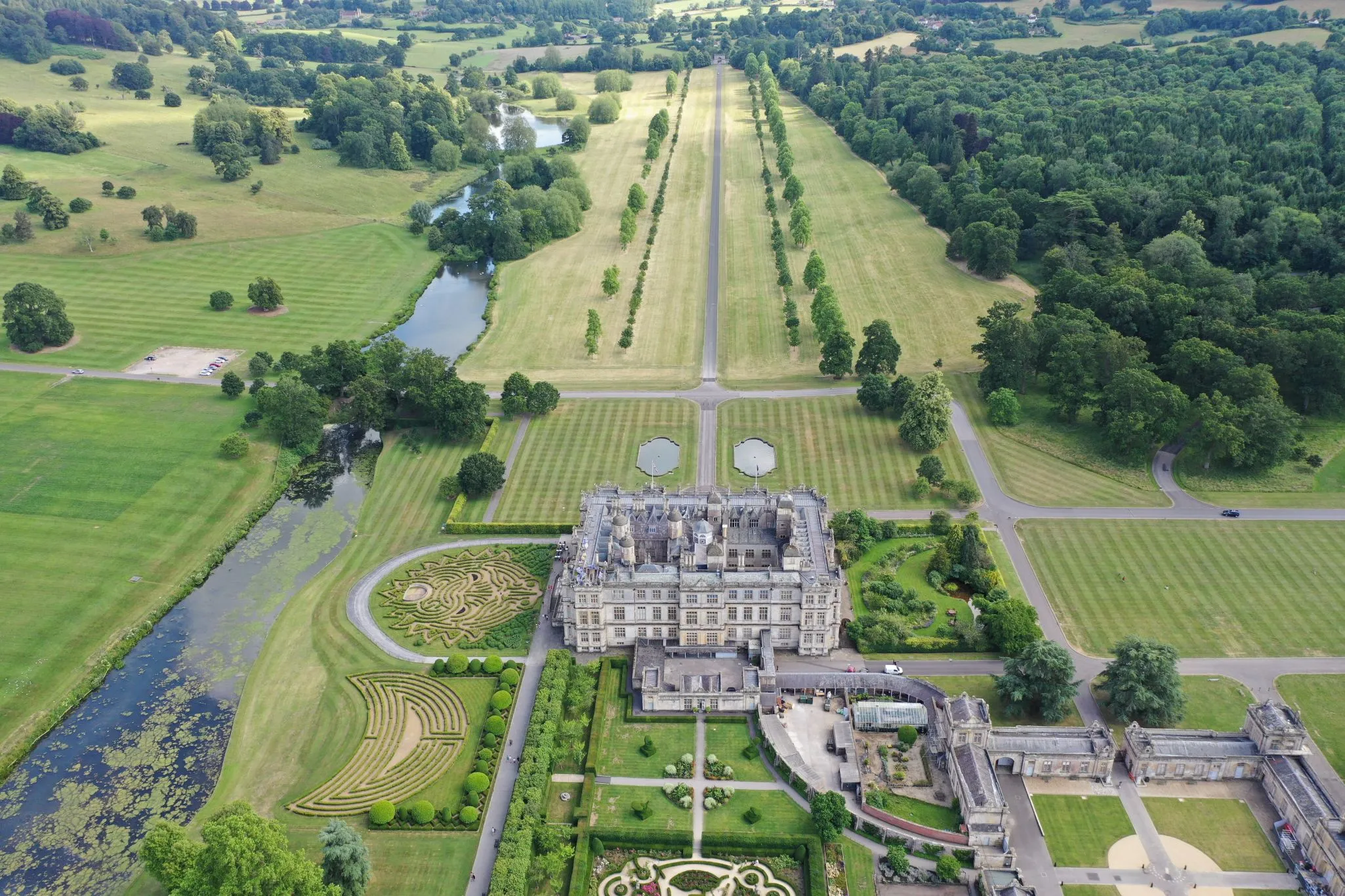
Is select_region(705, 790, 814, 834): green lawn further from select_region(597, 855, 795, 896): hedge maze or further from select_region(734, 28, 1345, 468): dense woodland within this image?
select_region(734, 28, 1345, 468): dense woodland

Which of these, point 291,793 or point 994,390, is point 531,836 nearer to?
point 291,793

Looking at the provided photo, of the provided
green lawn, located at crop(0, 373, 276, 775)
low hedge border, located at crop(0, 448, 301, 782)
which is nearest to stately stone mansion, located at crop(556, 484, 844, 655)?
low hedge border, located at crop(0, 448, 301, 782)

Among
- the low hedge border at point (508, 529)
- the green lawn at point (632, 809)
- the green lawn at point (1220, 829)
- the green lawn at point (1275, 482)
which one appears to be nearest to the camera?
the green lawn at point (1220, 829)

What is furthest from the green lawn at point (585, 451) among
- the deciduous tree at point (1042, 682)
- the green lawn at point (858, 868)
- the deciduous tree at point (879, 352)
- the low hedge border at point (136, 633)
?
the green lawn at point (858, 868)

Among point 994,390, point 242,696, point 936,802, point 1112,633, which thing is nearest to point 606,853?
point 936,802

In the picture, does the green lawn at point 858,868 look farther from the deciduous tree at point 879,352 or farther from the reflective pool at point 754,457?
the deciduous tree at point 879,352

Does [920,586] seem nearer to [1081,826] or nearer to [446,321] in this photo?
[1081,826]
